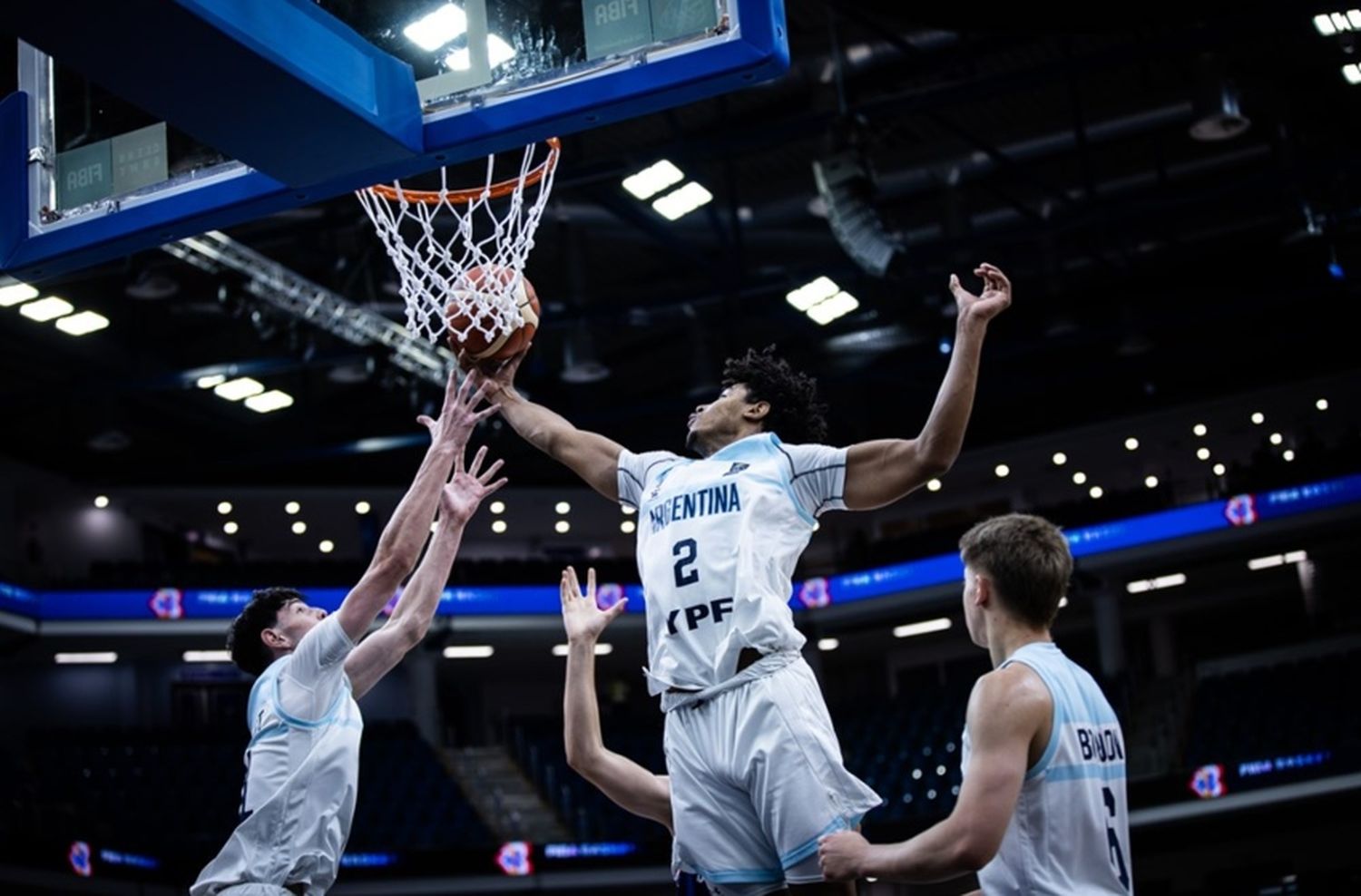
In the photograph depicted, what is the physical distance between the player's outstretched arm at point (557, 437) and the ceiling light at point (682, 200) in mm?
11195

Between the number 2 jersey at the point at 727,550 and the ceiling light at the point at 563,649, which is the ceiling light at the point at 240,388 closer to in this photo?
the ceiling light at the point at 563,649

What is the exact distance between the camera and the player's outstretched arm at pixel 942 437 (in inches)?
161

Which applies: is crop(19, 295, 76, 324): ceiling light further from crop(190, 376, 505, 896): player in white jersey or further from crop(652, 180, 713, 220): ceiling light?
crop(190, 376, 505, 896): player in white jersey

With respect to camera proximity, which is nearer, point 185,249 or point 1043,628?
point 1043,628

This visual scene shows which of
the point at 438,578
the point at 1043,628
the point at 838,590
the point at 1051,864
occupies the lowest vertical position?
the point at 1051,864

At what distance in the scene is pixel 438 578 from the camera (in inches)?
214

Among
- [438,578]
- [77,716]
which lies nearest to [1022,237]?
[438,578]

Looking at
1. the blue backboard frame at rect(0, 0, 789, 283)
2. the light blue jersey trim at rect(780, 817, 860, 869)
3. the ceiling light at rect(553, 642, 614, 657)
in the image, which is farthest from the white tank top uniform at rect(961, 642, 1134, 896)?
the ceiling light at rect(553, 642, 614, 657)

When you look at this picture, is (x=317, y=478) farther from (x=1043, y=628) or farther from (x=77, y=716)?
(x=1043, y=628)

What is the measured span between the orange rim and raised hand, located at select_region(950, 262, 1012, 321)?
1931 mm

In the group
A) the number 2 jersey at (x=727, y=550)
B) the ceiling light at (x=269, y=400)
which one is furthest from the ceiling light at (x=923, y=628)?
the number 2 jersey at (x=727, y=550)

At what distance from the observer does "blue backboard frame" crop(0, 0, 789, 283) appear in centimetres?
416

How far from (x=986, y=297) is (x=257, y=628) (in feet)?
8.79

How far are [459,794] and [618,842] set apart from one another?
2958mm
